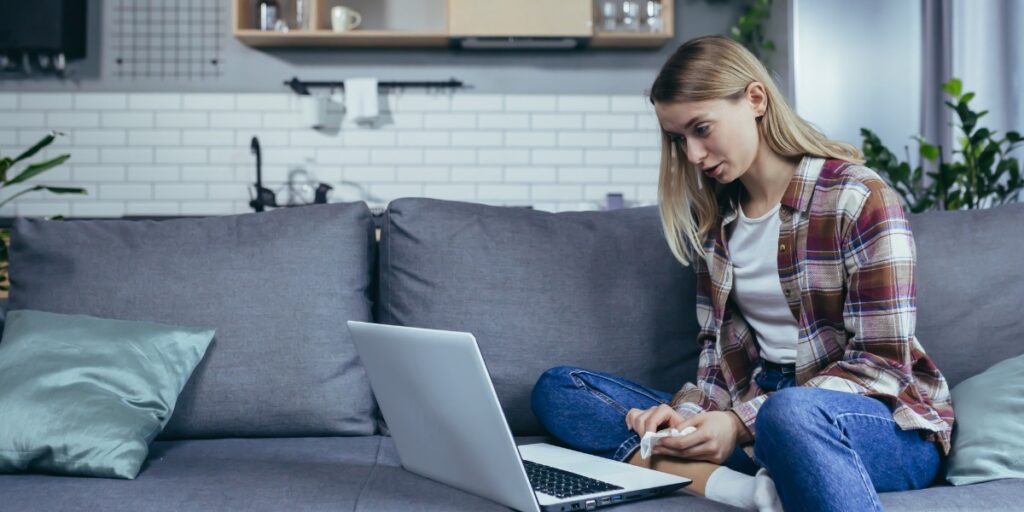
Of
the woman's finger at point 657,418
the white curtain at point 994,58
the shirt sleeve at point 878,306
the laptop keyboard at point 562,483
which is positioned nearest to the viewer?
the laptop keyboard at point 562,483

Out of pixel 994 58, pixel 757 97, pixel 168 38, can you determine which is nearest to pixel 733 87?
pixel 757 97

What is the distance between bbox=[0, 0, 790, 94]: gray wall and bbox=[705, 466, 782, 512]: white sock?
3.32 metres

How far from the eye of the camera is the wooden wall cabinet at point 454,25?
13.7ft

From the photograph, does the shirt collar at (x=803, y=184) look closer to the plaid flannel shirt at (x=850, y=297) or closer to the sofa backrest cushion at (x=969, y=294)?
the plaid flannel shirt at (x=850, y=297)

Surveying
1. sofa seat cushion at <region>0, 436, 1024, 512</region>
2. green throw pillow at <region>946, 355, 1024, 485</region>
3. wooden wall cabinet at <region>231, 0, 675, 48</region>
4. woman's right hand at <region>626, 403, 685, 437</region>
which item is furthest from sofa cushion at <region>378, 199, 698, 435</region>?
wooden wall cabinet at <region>231, 0, 675, 48</region>

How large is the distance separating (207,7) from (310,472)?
3.51 metres

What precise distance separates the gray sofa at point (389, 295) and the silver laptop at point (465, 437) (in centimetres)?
22

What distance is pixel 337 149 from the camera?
14.6 feet

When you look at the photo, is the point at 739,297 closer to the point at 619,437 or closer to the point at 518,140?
the point at 619,437

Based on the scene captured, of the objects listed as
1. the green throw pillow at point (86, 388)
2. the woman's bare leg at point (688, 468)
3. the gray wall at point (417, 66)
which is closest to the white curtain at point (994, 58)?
the gray wall at point (417, 66)

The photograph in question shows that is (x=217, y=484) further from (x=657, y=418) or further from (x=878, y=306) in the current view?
(x=878, y=306)

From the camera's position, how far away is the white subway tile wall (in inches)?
174

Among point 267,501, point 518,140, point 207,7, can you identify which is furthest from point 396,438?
point 207,7

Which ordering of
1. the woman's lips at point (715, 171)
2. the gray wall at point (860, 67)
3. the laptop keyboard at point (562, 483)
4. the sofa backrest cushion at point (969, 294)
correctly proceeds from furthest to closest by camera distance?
the gray wall at point (860, 67) < the sofa backrest cushion at point (969, 294) < the woman's lips at point (715, 171) < the laptop keyboard at point (562, 483)
